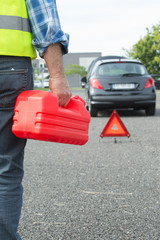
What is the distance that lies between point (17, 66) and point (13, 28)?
0.18 meters

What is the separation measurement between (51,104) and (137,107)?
906 cm

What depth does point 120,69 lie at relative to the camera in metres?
10.6

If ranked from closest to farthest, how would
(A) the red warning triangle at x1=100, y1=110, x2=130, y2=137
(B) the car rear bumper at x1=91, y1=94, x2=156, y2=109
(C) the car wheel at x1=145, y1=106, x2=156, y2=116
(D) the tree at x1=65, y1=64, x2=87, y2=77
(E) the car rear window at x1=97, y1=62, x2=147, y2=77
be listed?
(A) the red warning triangle at x1=100, y1=110, x2=130, y2=137 → (B) the car rear bumper at x1=91, y1=94, x2=156, y2=109 → (E) the car rear window at x1=97, y1=62, x2=147, y2=77 → (C) the car wheel at x1=145, y1=106, x2=156, y2=116 → (D) the tree at x1=65, y1=64, x2=87, y2=77

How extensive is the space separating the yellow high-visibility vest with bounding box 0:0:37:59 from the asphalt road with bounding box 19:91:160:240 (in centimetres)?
143

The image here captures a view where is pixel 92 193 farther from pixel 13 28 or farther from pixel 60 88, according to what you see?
pixel 13 28

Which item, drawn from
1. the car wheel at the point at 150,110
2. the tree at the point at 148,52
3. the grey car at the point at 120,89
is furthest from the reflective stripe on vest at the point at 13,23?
the tree at the point at 148,52

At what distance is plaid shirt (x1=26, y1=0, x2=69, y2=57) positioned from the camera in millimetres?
1822

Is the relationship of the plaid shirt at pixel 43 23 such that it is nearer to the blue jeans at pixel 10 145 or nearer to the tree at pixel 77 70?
the blue jeans at pixel 10 145

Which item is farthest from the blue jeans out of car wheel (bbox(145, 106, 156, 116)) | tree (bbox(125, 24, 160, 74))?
tree (bbox(125, 24, 160, 74))

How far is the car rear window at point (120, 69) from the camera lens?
34.5 feet

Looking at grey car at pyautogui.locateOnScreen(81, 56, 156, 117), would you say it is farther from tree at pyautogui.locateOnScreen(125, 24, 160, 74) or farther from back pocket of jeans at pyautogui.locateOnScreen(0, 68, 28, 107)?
tree at pyautogui.locateOnScreen(125, 24, 160, 74)

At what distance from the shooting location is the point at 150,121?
9469 millimetres

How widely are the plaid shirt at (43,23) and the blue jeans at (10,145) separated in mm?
118

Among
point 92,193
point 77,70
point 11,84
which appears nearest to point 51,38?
point 11,84
